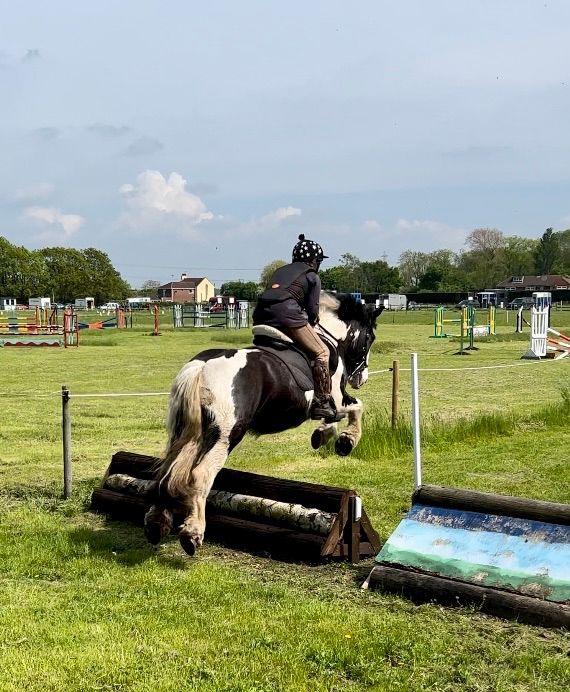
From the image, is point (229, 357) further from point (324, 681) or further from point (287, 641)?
point (324, 681)

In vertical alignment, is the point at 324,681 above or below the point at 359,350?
below

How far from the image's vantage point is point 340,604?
495cm

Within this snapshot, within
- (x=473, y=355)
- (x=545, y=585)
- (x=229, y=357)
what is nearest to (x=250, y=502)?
(x=229, y=357)

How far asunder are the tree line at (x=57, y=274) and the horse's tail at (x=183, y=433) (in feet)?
346

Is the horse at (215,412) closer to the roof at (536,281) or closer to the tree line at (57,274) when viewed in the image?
the tree line at (57,274)

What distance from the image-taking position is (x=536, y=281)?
409 feet

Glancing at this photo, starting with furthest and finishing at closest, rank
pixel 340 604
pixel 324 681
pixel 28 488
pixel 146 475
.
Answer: pixel 28 488 → pixel 146 475 → pixel 340 604 → pixel 324 681

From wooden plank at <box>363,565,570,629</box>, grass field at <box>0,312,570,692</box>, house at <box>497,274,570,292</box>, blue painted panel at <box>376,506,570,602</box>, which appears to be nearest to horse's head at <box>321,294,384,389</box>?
grass field at <box>0,312,570,692</box>

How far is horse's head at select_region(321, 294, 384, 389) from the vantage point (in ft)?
24.6

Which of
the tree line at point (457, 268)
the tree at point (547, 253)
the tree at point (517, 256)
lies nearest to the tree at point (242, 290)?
the tree line at point (457, 268)

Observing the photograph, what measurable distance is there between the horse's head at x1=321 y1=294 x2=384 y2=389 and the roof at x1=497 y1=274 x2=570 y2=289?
120549 millimetres

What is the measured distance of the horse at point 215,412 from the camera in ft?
18.3

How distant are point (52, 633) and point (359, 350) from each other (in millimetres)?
4186

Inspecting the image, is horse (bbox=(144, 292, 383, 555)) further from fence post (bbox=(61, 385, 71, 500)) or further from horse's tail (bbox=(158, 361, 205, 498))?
fence post (bbox=(61, 385, 71, 500))
